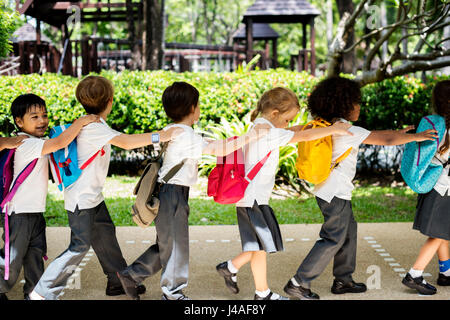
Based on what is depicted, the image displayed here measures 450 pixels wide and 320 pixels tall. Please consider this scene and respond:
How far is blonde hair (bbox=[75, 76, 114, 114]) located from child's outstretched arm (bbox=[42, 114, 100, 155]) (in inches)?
6.1

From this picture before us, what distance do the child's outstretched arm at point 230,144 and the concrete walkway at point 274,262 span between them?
3.58 ft

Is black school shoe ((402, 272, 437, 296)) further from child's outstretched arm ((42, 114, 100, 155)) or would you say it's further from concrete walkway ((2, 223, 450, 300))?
child's outstretched arm ((42, 114, 100, 155))

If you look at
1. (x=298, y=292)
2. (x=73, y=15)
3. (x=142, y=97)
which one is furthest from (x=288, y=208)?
(x=73, y=15)

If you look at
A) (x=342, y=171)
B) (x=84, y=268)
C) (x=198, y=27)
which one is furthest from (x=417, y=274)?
(x=198, y=27)

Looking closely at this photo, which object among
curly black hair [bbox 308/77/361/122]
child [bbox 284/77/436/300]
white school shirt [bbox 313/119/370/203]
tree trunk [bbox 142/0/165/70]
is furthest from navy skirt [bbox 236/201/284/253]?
tree trunk [bbox 142/0/165/70]

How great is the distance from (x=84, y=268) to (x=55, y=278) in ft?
3.25

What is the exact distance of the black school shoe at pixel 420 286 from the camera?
12.4 ft

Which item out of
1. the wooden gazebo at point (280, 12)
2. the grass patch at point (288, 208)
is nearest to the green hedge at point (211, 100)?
the grass patch at point (288, 208)

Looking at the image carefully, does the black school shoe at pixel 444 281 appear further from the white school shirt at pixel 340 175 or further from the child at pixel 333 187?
the white school shirt at pixel 340 175

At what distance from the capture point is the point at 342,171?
3.68m

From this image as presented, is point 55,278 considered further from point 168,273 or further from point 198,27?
point 198,27

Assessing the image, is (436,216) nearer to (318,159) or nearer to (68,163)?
(318,159)

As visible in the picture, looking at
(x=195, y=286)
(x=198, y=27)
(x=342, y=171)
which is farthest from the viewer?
(x=198, y=27)

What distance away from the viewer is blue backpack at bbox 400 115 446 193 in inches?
146
